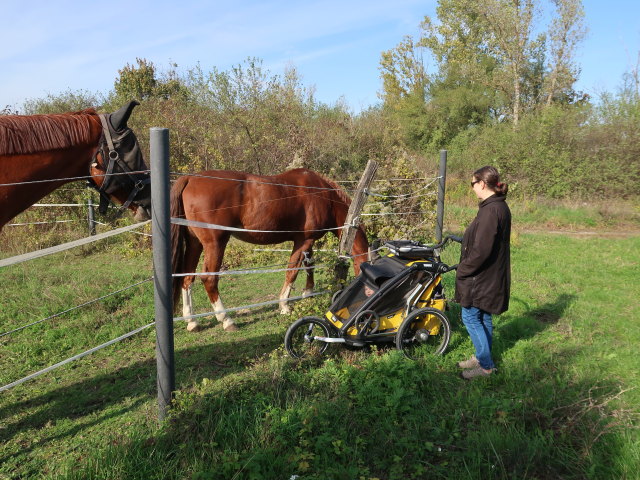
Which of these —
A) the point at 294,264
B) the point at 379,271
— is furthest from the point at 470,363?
the point at 294,264

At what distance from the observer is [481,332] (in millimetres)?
3740

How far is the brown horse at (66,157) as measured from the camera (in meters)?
2.98

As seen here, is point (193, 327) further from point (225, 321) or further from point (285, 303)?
point (285, 303)

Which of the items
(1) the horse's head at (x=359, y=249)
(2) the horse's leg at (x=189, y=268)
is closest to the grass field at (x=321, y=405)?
(2) the horse's leg at (x=189, y=268)

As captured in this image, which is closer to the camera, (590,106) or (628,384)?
(628,384)

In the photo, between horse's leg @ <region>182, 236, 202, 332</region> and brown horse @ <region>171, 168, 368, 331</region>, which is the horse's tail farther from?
horse's leg @ <region>182, 236, 202, 332</region>

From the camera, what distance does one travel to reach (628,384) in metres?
3.52

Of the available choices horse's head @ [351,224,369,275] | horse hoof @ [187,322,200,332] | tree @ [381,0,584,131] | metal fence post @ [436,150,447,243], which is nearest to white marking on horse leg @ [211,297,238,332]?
horse hoof @ [187,322,200,332]

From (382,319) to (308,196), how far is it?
2186 mm

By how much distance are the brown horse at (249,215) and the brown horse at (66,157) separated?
148 centimetres

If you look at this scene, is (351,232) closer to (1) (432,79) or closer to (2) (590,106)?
(2) (590,106)

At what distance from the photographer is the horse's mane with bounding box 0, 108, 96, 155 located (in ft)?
9.68

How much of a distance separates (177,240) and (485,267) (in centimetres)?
327

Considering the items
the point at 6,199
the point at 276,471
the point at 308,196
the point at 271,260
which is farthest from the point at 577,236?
the point at 6,199
